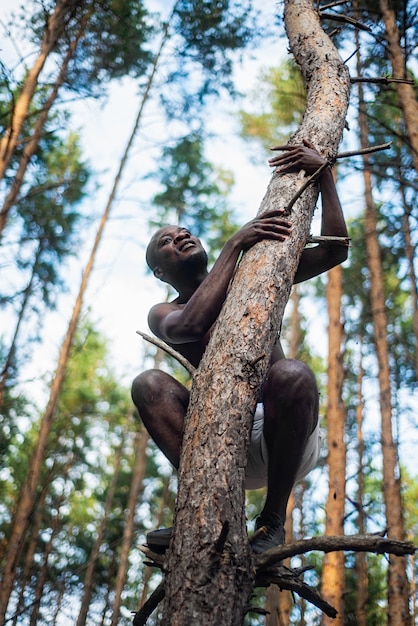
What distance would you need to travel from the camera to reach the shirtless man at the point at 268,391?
6.77ft

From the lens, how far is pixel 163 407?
2.27m

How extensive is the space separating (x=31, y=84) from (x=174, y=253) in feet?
18.3

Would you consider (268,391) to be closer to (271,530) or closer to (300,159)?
(271,530)

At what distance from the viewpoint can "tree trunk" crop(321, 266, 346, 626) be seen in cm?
680

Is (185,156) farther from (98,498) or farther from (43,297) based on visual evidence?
(98,498)

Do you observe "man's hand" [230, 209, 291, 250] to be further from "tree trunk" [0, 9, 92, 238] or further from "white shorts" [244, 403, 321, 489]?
"tree trunk" [0, 9, 92, 238]

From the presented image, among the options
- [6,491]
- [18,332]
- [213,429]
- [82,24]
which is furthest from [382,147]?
[6,491]

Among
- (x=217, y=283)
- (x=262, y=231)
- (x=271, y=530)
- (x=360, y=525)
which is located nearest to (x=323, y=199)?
(x=262, y=231)

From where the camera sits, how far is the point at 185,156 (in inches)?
527

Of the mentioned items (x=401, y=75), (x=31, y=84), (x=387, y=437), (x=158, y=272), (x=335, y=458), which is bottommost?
(x=158, y=272)

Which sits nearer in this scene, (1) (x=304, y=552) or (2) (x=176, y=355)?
(1) (x=304, y=552)

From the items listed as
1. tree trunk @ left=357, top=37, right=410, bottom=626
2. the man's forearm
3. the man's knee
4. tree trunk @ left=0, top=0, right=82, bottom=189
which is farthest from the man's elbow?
tree trunk @ left=0, top=0, right=82, bottom=189

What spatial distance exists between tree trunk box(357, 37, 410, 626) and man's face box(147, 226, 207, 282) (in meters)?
3.65

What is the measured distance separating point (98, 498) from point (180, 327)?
14566 mm
